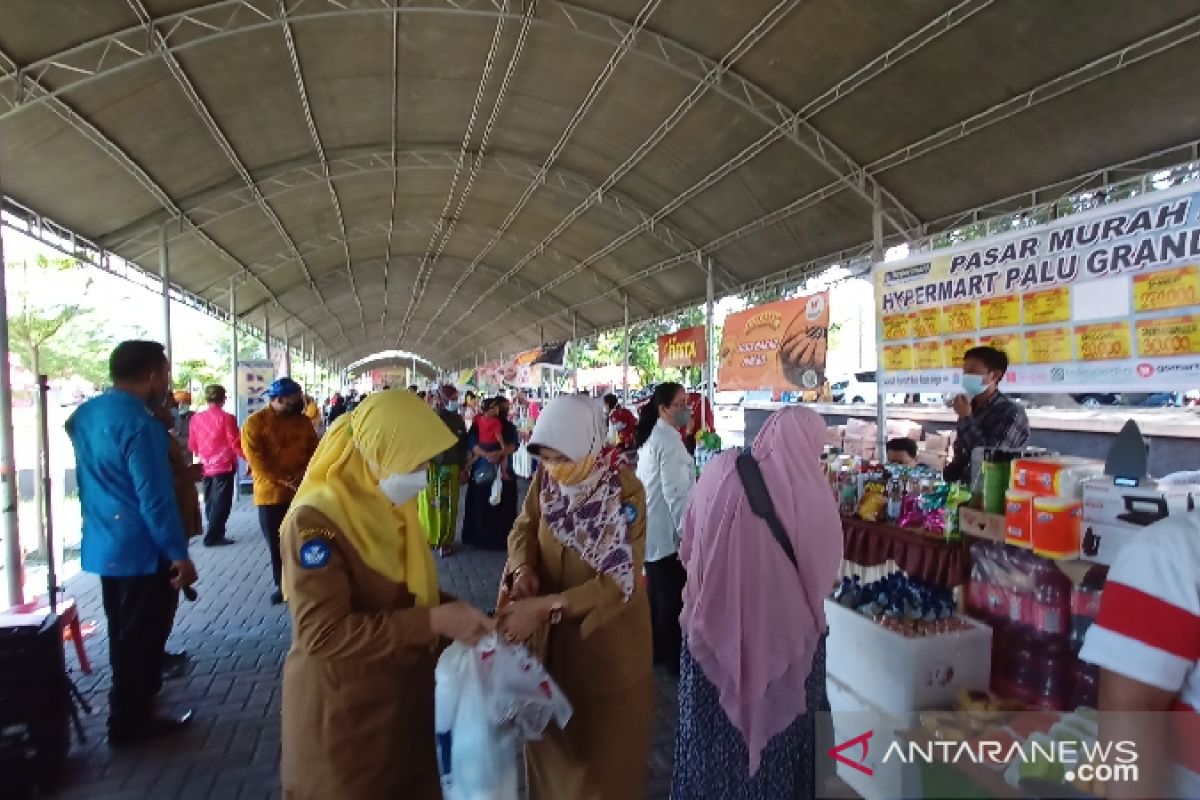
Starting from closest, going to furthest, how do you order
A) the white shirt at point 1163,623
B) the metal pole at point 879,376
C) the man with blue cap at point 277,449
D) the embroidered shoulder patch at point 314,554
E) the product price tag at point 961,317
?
the white shirt at point 1163,623 < the embroidered shoulder patch at point 314,554 < the product price tag at point 961,317 < the man with blue cap at point 277,449 < the metal pole at point 879,376

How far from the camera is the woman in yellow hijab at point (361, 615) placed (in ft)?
5.35

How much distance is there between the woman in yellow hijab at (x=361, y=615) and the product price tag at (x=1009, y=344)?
11.9 ft

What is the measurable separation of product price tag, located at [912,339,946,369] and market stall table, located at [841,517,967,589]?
67.4 inches

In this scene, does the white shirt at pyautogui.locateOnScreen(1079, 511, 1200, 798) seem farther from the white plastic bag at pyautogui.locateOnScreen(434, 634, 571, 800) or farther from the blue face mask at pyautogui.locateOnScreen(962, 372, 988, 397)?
the blue face mask at pyautogui.locateOnScreen(962, 372, 988, 397)

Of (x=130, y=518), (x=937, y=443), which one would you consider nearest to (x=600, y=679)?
(x=130, y=518)

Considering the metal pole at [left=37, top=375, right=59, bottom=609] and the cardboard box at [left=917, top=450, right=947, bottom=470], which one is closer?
the metal pole at [left=37, top=375, right=59, bottom=609]

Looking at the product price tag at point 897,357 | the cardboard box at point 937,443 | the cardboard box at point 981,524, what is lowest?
the cardboard box at point 937,443

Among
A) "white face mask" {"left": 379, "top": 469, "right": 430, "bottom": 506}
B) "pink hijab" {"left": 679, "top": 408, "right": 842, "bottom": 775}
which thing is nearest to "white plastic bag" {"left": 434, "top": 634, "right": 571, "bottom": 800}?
"white face mask" {"left": 379, "top": 469, "right": 430, "bottom": 506}

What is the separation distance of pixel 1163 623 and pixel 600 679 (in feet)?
4.33

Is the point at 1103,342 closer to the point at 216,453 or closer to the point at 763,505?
Result: the point at 763,505

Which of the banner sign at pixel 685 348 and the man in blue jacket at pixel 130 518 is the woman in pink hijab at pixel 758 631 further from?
the banner sign at pixel 685 348

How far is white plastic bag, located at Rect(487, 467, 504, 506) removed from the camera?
6934 millimetres

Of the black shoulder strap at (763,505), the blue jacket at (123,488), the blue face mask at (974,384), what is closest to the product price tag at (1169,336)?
the blue face mask at (974,384)

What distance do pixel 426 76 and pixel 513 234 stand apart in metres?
6.52
